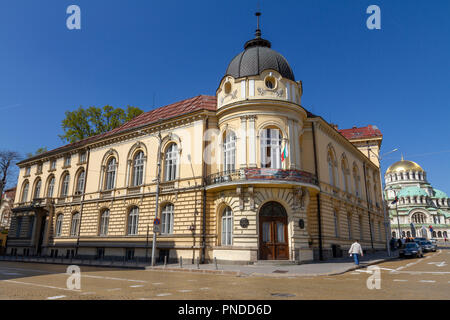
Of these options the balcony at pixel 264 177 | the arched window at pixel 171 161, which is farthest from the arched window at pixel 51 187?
the balcony at pixel 264 177

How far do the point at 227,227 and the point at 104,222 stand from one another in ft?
45.9

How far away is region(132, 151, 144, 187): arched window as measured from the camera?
1166 inches

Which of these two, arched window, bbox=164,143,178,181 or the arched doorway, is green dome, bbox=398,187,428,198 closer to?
the arched doorway

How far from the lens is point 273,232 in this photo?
22578mm

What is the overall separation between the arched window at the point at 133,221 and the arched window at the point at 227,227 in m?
8.78

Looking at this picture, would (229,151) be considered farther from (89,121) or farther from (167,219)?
(89,121)

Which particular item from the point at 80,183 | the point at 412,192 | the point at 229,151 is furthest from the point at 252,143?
the point at 412,192

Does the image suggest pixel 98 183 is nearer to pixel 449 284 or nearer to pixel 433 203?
pixel 449 284

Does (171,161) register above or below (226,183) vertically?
above

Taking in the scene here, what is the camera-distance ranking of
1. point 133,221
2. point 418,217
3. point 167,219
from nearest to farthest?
point 167,219 → point 133,221 → point 418,217

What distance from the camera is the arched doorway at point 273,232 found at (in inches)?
872

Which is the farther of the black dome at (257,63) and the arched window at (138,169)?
the arched window at (138,169)

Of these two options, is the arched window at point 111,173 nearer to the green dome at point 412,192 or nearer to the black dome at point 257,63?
the black dome at point 257,63

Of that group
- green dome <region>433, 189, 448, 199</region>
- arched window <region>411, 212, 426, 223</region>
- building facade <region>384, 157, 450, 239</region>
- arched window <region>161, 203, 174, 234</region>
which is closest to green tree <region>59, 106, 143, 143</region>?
arched window <region>161, 203, 174, 234</region>
